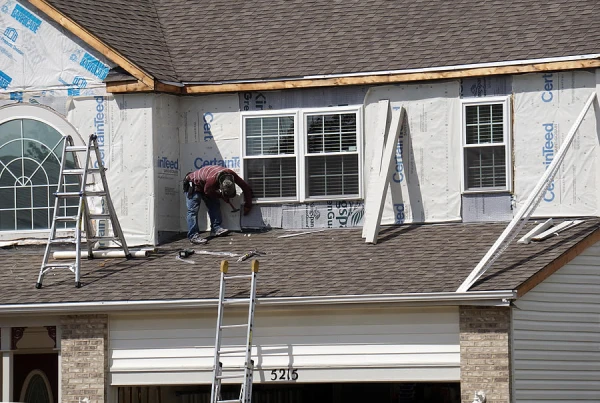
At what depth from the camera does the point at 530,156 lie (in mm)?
17438

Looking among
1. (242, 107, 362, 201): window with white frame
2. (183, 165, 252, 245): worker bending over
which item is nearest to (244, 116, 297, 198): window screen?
(242, 107, 362, 201): window with white frame

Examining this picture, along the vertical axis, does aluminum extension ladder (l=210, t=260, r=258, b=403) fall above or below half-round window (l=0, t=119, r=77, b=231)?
below

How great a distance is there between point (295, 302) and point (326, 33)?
5531mm

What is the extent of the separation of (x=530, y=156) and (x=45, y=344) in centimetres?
731

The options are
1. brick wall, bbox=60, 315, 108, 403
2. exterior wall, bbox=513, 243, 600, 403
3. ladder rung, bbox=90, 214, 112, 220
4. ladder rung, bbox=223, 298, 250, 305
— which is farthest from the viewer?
ladder rung, bbox=90, 214, 112, 220

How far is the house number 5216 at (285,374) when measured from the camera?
15.6m

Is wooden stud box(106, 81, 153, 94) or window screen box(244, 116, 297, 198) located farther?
window screen box(244, 116, 297, 198)

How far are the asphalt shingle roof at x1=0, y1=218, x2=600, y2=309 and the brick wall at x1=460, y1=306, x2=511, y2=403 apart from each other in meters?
0.41

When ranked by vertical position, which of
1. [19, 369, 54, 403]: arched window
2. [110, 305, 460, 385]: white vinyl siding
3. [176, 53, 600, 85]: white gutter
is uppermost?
[176, 53, 600, 85]: white gutter

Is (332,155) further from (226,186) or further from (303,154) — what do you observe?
(226,186)

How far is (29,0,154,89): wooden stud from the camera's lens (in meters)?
18.2

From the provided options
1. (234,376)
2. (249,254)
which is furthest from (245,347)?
(249,254)

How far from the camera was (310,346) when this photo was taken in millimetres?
15648

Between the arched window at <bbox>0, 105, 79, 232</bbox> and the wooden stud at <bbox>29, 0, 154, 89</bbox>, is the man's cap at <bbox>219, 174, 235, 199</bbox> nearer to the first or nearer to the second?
the wooden stud at <bbox>29, 0, 154, 89</bbox>
